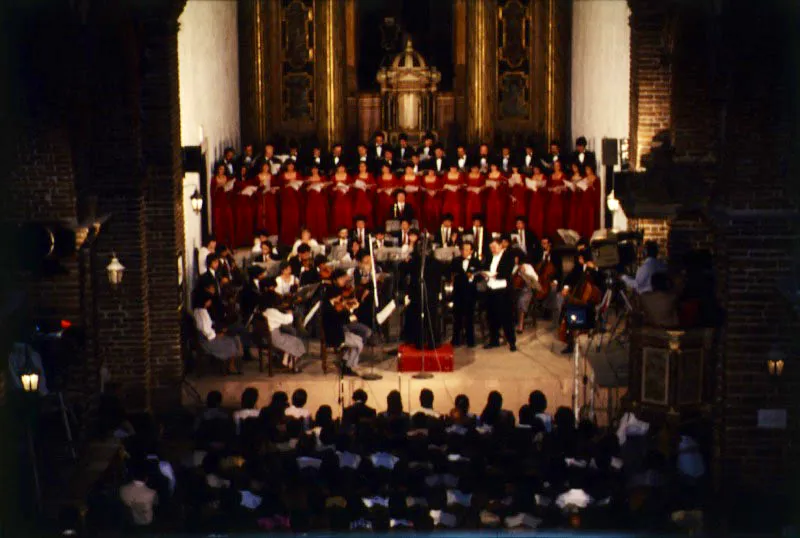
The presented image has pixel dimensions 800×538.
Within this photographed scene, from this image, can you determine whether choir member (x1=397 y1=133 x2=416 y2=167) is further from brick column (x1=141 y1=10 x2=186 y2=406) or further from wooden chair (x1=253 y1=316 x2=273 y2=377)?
brick column (x1=141 y1=10 x2=186 y2=406)

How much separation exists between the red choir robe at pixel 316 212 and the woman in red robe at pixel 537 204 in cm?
365

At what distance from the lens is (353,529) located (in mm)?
15227

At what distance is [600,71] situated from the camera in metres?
31.5

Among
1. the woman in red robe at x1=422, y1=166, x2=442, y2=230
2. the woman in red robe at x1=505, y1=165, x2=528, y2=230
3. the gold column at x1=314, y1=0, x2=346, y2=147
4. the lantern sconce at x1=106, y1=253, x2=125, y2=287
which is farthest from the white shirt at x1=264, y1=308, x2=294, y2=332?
the gold column at x1=314, y1=0, x2=346, y2=147

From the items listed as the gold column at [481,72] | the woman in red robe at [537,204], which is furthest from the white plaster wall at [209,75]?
the woman in red robe at [537,204]

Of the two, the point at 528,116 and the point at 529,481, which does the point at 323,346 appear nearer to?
the point at 529,481

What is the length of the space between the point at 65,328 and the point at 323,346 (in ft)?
18.3

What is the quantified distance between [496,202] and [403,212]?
2.03m

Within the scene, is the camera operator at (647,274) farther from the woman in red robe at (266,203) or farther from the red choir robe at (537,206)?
the woman in red robe at (266,203)

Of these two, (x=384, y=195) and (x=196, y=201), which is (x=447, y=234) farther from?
(x=196, y=201)

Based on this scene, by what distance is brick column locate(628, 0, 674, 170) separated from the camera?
23.0 metres

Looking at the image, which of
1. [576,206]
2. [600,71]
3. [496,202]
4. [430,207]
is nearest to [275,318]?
[430,207]

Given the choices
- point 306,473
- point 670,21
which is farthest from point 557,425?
point 670,21

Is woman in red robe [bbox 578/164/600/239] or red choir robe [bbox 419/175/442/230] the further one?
red choir robe [bbox 419/175/442/230]
